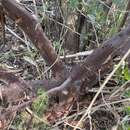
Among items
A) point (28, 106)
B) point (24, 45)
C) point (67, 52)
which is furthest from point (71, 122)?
point (24, 45)

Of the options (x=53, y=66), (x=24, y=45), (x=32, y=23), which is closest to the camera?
(x=32, y=23)

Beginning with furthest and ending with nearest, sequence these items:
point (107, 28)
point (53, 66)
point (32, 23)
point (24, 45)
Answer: point (24, 45) → point (107, 28) → point (53, 66) → point (32, 23)

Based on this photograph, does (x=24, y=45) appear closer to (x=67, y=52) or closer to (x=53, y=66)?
(x=67, y=52)

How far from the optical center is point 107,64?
4.17ft

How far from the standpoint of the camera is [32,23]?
4.01ft

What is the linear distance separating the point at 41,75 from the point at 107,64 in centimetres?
28

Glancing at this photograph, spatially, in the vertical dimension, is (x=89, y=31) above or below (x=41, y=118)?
above

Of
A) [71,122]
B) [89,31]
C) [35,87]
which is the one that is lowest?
[71,122]

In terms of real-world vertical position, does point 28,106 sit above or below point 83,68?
below

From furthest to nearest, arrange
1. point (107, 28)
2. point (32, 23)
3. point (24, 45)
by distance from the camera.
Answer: point (24, 45)
point (107, 28)
point (32, 23)

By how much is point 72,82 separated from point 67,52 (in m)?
0.30

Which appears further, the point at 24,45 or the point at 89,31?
the point at 24,45

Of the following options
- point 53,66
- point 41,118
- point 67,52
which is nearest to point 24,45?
point 67,52

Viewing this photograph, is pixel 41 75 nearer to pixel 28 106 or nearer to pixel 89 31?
pixel 28 106
